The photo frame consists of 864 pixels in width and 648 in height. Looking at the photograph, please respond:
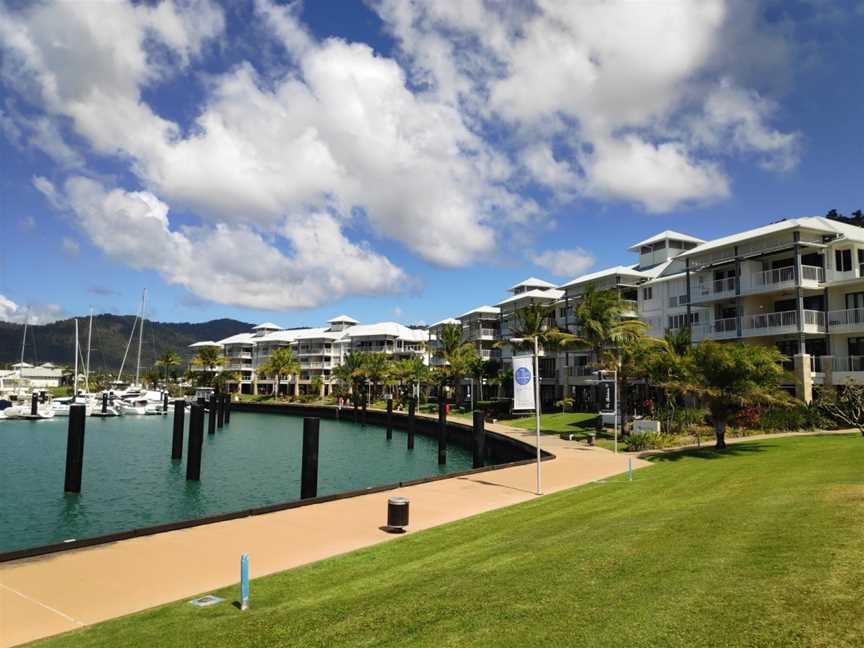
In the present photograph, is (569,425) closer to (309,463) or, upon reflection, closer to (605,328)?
(605,328)

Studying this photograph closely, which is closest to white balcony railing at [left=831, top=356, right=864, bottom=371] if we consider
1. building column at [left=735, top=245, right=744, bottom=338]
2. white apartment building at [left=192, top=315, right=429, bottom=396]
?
building column at [left=735, top=245, right=744, bottom=338]

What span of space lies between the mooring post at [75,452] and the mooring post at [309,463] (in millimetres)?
12343

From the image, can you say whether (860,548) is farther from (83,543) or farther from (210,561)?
(83,543)

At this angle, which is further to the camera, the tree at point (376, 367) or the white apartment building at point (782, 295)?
the tree at point (376, 367)

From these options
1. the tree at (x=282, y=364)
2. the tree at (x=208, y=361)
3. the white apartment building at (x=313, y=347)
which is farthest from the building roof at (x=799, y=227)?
the tree at (x=208, y=361)

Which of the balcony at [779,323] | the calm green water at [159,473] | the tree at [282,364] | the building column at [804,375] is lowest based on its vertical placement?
the calm green water at [159,473]

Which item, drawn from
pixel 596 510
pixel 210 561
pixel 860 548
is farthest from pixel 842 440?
pixel 210 561

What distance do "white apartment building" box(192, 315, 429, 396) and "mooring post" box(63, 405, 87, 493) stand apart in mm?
82215

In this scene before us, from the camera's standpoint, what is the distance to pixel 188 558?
13.5 meters

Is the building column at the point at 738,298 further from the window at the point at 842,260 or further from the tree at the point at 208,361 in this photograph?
the tree at the point at 208,361

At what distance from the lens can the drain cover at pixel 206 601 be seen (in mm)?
10312

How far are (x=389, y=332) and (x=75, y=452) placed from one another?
87146 mm

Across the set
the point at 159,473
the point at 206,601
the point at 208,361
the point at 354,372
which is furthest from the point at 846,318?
the point at 208,361

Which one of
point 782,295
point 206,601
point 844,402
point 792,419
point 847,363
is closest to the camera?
point 206,601
